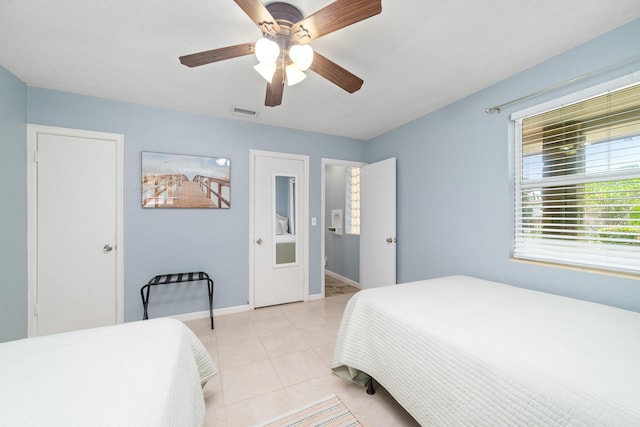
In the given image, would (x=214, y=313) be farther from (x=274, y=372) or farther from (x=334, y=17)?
(x=334, y=17)

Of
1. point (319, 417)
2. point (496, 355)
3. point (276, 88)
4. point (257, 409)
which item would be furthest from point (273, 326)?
point (276, 88)

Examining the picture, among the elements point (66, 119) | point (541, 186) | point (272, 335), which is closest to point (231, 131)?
point (66, 119)

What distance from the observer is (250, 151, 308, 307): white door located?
3.23m

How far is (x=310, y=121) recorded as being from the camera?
3162 mm

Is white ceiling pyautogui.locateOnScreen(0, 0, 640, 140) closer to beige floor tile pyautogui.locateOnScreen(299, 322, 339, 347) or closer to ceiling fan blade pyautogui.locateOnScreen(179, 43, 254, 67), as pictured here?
ceiling fan blade pyautogui.locateOnScreen(179, 43, 254, 67)

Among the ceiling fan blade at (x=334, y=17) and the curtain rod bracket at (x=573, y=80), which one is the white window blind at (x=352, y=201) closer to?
the curtain rod bracket at (x=573, y=80)

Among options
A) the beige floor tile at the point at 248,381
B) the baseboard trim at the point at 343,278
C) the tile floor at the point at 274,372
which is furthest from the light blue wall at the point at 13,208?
the baseboard trim at the point at 343,278

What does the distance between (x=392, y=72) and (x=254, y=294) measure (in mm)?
2926

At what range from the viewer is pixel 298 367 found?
196 centimetres

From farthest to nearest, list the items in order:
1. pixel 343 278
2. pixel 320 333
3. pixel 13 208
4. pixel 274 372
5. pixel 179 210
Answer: pixel 343 278 < pixel 179 210 < pixel 320 333 < pixel 13 208 < pixel 274 372

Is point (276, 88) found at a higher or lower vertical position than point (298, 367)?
higher

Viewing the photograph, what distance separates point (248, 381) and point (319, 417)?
62 cm

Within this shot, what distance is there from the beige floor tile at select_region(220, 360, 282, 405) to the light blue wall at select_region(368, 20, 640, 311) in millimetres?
2011

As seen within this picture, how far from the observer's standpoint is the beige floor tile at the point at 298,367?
1.82 m
